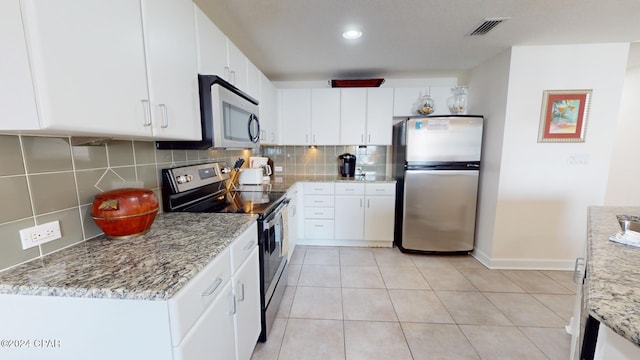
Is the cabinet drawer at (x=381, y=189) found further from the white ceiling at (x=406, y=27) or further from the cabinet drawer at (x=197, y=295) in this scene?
the cabinet drawer at (x=197, y=295)

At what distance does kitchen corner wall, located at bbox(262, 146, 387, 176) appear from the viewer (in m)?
3.45

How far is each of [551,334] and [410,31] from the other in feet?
8.17

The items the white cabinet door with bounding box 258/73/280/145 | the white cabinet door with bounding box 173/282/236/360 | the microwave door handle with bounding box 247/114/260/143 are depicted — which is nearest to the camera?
the white cabinet door with bounding box 173/282/236/360

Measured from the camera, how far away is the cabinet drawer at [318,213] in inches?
122

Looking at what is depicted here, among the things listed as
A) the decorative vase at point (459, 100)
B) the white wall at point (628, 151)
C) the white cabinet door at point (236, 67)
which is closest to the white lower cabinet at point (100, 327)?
the white cabinet door at point (236, 67)

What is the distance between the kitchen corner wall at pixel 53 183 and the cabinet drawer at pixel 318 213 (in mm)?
2024

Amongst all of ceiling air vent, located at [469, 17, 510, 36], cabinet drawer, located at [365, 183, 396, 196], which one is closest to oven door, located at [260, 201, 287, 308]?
cabinet drawer, located at [365, 183, 396, 196]

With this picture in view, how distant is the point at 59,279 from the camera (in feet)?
2.42

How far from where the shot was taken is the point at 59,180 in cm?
98

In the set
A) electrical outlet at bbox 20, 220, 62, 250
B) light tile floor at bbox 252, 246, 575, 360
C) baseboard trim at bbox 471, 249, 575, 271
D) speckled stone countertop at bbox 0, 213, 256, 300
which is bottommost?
light tile floor at bbox 252, 246, 575, 360

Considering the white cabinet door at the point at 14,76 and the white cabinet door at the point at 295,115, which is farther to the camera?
the white cabinet door at the point at 295,115

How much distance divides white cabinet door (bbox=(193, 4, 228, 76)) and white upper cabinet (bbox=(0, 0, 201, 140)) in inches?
4.5

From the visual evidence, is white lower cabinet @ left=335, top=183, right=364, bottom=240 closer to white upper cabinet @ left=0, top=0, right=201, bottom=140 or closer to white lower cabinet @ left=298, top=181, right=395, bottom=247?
white lower cabinet @ left=298, top=181, right=395, bottom=247

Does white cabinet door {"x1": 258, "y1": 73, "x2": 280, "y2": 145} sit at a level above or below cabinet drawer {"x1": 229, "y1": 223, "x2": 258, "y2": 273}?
above
